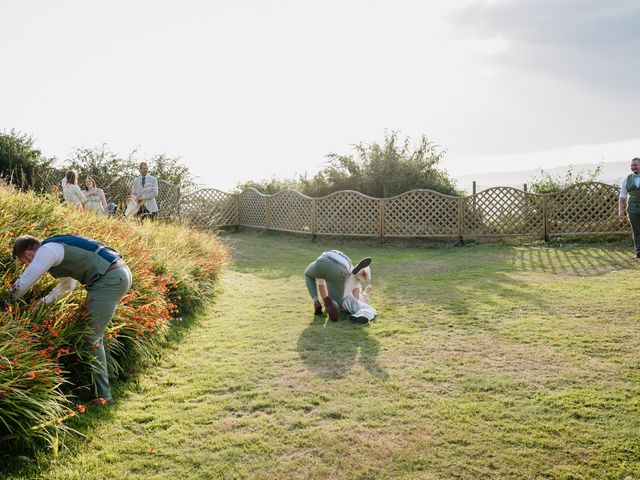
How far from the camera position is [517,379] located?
13.4ft

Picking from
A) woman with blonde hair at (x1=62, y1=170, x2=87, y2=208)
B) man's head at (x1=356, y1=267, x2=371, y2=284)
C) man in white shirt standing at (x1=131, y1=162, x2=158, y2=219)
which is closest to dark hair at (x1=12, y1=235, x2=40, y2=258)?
man's head at (x1=356, y1=267, x2=371, y2=284)

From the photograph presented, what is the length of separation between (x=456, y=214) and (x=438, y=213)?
0.45 m

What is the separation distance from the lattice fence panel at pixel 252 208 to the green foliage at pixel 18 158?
247 inches

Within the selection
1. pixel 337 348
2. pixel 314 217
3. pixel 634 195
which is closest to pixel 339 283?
pixel 337 348

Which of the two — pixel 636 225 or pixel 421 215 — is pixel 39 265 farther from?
pixel 421 215

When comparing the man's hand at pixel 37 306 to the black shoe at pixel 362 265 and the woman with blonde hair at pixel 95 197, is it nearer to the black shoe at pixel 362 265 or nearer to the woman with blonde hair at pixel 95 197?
the black shoe at pixel 362 265

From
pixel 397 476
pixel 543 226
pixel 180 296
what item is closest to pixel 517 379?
pixel 397 476

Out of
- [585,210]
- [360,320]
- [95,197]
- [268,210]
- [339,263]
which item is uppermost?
[95,197]

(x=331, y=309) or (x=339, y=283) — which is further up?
(x=339, y=283)

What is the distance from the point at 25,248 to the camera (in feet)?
11.8

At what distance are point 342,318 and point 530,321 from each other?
6.85 feet

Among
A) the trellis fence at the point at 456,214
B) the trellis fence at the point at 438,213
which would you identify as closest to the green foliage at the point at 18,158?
the trellis fence at the point at 438,213

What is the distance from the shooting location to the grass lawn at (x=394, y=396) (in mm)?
2996

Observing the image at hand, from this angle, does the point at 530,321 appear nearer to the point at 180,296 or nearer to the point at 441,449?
the point at 441,449
